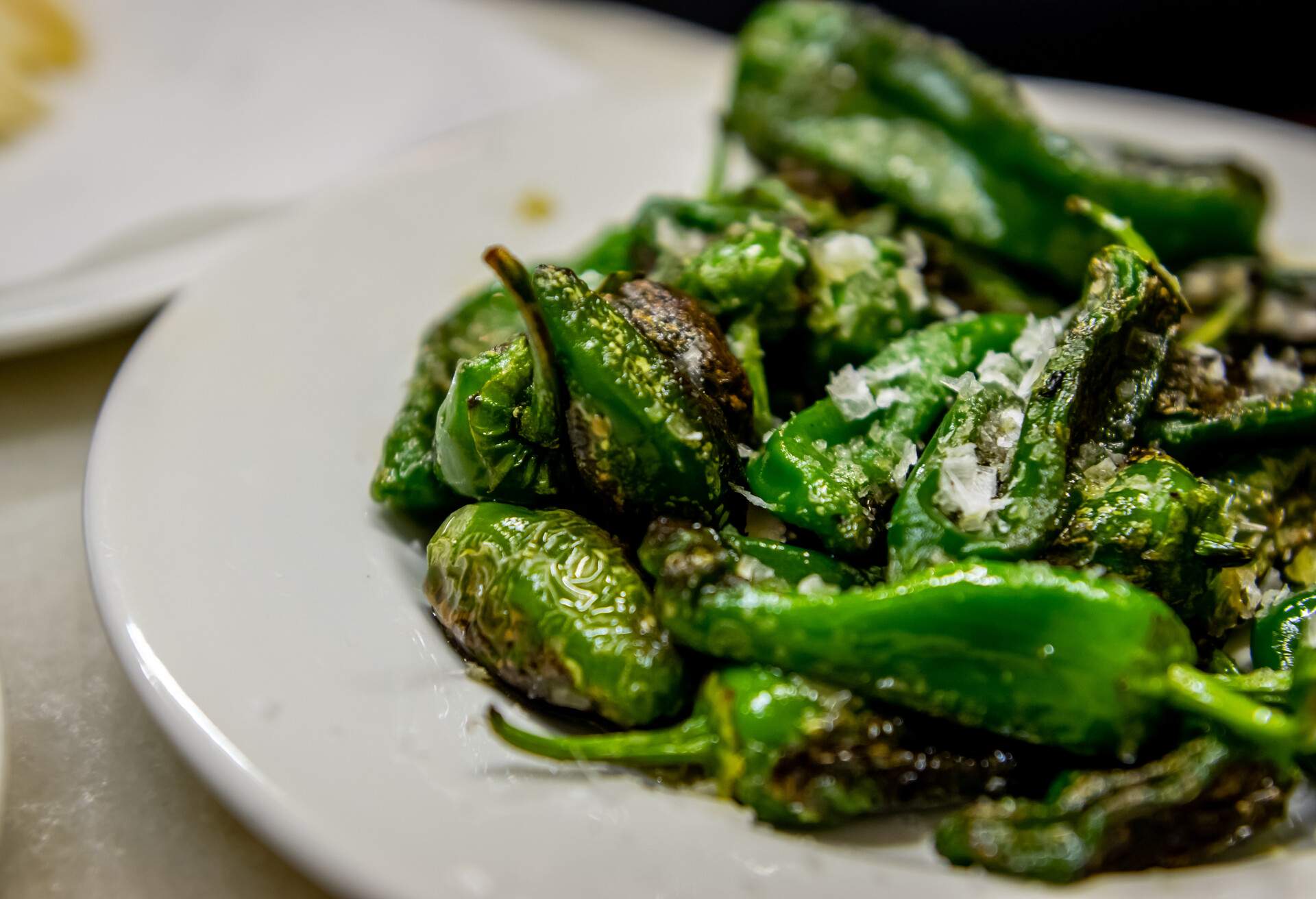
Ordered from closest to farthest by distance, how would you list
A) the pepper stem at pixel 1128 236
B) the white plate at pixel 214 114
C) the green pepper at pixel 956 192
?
the pepper stem at pixel 1128 236 < the green pepper at pixel 956 192 < the white plate at pixel 214 114

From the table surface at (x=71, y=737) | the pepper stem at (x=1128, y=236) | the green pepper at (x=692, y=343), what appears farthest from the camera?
the pepper stem at (x=1128, y=236)

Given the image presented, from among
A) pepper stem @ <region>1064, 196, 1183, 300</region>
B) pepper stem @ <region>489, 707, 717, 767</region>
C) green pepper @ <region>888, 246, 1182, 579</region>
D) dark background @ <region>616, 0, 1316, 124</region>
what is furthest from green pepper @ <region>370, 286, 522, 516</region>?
dark background @ <region>616, 0, 1316, 124</region>

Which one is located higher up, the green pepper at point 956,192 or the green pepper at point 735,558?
the green pepper at point 956,192

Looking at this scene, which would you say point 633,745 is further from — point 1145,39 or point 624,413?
point 1145,39

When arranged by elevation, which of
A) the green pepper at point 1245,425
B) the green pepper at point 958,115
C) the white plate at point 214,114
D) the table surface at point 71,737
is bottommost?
the table surface at point 71,737

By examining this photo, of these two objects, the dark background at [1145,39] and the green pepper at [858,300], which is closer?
the green pepper at [858,300]

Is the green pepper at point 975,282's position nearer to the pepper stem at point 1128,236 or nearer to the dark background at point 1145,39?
the pepper stem at point 1128,236

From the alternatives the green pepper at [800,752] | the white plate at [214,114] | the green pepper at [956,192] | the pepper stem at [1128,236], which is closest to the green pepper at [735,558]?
the green pepper at [800,752]
